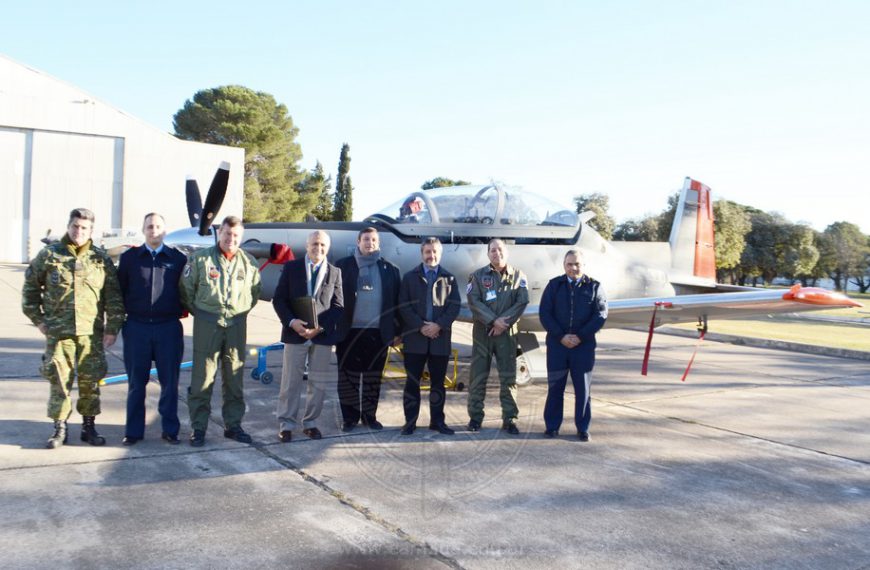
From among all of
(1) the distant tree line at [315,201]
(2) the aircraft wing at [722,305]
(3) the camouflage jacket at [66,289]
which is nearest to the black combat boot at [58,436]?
(3) the camouflage jacket at [66,289]

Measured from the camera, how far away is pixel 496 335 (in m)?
5.45

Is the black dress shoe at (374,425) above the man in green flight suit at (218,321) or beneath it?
beneath

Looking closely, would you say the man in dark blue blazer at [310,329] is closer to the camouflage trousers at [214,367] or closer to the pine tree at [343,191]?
the camouflage trousers at [214,367]

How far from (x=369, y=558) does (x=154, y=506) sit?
135 cm

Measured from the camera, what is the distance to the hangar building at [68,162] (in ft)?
113

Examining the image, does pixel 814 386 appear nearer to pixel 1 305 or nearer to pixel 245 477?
pixel 245 477

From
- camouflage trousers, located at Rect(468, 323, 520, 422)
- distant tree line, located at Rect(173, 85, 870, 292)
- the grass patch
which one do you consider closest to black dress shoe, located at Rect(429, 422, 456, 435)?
camouflage trousers, located at Rect(468, 323, 520, 422)

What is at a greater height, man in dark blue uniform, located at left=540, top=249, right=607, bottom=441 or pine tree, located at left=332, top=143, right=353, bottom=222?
pine tree, located at left=332, top=143, right=353, bottom=222

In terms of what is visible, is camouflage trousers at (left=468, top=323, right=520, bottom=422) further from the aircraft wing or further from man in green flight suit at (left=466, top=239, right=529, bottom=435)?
the aircraft wing

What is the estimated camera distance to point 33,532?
3.12 metres

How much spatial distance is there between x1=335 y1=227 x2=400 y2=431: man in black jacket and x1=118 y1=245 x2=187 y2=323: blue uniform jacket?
1.29 metres

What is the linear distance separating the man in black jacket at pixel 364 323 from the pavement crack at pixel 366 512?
0.92 metres

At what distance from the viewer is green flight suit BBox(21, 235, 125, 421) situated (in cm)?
Answer: 445

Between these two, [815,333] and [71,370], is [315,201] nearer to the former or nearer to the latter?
[815,333]
